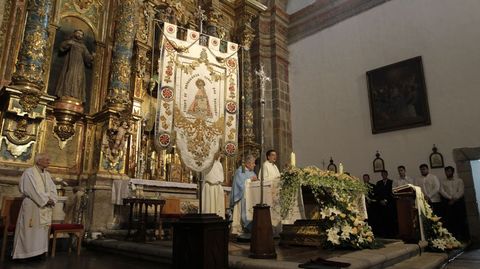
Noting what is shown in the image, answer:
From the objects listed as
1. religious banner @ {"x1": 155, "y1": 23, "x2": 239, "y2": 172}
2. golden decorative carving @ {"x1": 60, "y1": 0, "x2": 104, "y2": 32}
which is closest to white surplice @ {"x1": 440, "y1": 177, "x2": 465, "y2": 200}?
religious banner @ {"x1": 155, "y1": 23, "x2": 239, "y2": 172}

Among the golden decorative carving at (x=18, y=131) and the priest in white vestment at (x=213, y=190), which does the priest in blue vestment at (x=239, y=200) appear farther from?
the golden decorative carving at (x=18, y=131)

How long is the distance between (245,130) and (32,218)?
6.59m

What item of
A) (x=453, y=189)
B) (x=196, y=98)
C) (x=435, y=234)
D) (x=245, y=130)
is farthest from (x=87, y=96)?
(x=453, y=189)

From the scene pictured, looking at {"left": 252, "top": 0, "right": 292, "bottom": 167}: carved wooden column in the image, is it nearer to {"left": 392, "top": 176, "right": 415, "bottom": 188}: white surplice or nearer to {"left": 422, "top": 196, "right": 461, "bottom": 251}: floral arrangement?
{"left": 392, "top": 176, "right": 415, "bottom": 188}: white surplice

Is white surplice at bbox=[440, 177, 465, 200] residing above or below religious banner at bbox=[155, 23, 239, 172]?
below

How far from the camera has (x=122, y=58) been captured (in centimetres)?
A: 783

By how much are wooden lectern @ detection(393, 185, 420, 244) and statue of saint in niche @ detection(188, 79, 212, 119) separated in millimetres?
3347

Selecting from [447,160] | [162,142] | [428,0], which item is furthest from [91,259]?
[428,0]

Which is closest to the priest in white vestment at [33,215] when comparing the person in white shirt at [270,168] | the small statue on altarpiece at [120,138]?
the small statue on altarpiece at [120,138]

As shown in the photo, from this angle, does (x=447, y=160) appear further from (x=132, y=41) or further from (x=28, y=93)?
(x=28, y=93)

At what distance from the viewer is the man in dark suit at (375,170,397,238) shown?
7875mm

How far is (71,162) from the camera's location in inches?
284

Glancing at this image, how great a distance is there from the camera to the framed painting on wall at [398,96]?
8.84 meters

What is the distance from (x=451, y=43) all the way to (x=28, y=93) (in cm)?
911
